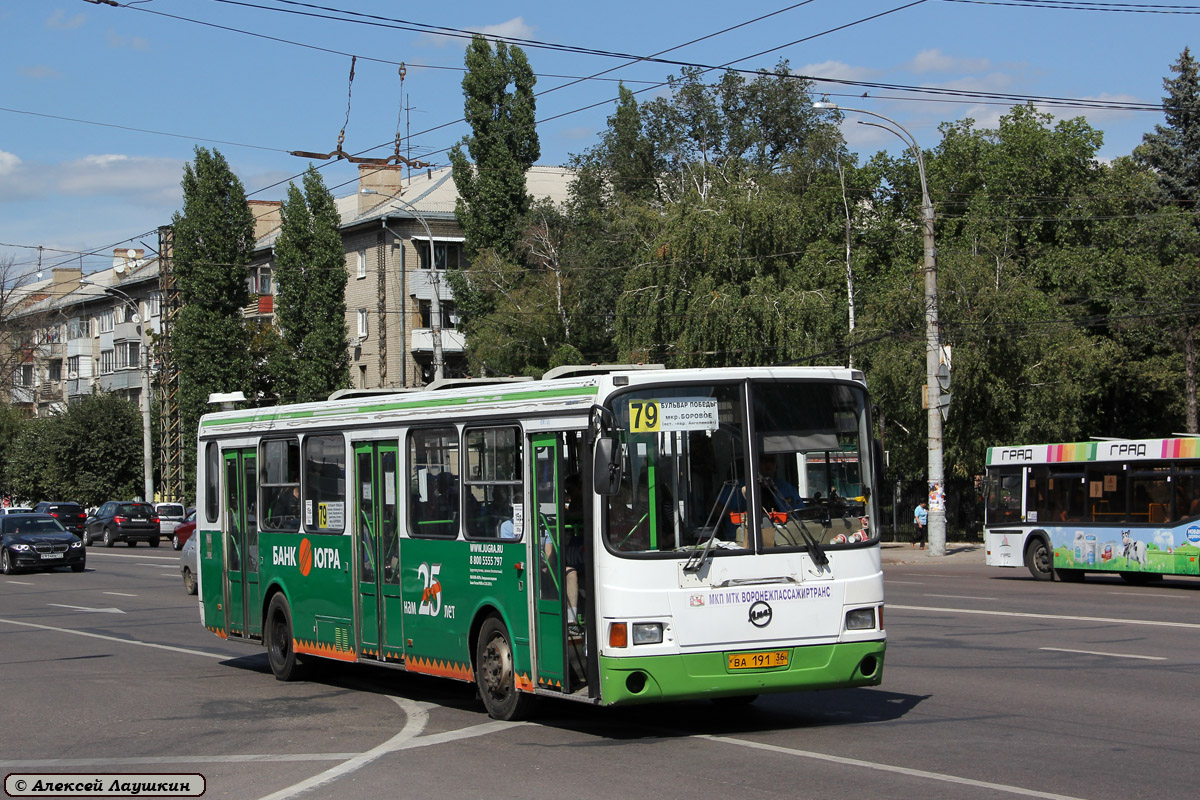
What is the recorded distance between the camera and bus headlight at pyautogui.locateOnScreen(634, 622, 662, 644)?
918 cm

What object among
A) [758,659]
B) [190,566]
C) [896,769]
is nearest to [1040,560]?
[190,566]

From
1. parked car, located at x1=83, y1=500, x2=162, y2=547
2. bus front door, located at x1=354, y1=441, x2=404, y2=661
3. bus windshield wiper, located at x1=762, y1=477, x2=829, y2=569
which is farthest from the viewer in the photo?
parked car, located at x1=83, y1=500, x2=162, y2=547

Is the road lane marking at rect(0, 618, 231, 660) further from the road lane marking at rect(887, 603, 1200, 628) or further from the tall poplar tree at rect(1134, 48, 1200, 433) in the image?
the tall poplar tree at rect(1134, 48, 1200, 433)

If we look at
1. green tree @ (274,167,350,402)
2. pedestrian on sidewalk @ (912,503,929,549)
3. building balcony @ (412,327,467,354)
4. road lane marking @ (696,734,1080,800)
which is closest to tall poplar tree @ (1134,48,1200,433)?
pedestrian on sidewalk @ (912,503,929,549)

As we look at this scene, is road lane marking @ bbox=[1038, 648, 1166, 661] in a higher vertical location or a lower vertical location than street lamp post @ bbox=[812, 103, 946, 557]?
lower

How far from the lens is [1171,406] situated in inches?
1999

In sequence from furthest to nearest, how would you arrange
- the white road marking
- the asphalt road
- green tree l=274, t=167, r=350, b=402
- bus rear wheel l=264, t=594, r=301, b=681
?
green tree l=274, t=167, r=350, b=402 → the white road marking → bus rear wheel l=264, t=594, r=301, b=681 → the asphalt road

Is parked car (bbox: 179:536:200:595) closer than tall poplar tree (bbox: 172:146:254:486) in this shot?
Yes

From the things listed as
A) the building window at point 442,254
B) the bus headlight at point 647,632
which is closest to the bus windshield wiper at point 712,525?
the bus headlight at point 647,632

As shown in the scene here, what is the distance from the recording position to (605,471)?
901cm

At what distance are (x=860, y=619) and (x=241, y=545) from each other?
25.5 feet

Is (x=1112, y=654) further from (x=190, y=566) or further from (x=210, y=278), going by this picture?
(x=210, y=278)

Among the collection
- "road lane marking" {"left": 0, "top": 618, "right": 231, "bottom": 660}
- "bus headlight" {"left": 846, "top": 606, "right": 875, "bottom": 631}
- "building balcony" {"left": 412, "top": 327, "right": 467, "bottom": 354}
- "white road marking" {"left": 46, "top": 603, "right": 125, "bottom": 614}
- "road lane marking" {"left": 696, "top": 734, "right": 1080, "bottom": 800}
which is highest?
"building balcony" {"left": 412, "top": 327, "right": 467, "bottom": 354}

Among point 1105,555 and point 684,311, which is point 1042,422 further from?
point 1105,555
